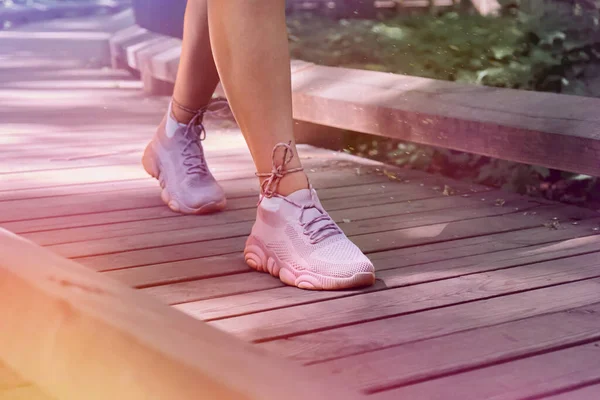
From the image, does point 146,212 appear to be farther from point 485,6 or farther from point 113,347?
point 485,6

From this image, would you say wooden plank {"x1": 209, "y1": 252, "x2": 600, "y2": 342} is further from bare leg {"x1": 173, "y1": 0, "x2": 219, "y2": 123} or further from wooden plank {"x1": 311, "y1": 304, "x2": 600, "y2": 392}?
bare leg {"x1": 173, "y1": 0, "x2": 219, "y2": 123}

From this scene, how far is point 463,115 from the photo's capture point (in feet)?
7.68

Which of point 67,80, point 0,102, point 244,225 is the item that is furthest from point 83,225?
point 67,80

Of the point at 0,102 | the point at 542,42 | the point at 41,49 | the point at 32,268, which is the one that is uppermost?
the point at 32,268

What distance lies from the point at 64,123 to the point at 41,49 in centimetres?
448

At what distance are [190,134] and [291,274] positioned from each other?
0.75 m

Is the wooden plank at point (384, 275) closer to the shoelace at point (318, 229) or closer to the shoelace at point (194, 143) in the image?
the shoelace at point (318, 229)

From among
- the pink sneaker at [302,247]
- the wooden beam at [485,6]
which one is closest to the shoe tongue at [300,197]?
the pink sneaker at [302,247]

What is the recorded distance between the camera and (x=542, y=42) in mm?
3107

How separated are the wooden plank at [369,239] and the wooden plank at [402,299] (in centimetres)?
29

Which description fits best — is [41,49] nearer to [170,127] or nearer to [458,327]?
[170,127]

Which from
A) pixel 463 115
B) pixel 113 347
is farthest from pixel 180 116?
pixel 113 347

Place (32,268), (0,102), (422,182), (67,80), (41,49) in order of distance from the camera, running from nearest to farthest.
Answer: (32,268)
(422,182)
(0,102)
(67,80)
(41,49)

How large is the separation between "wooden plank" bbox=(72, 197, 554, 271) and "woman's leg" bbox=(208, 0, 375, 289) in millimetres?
170
